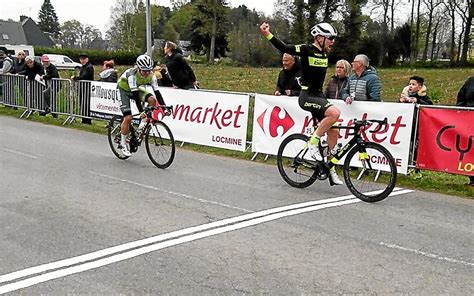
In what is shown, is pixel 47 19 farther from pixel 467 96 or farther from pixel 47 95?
pixel 467 96

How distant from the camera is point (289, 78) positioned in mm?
10930

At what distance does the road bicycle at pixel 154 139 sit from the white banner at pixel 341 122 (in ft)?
6.58

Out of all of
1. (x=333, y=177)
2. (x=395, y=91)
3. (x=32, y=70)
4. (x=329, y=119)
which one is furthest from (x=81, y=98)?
(x=395, y=91)

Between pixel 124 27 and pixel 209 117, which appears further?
pixel 124 27

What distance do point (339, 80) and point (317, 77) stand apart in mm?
2447

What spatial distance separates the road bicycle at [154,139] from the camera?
376 inches

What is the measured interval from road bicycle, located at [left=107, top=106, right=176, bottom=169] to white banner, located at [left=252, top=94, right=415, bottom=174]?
200cm

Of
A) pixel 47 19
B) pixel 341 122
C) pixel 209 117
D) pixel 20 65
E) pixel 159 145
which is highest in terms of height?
pixel 47 19

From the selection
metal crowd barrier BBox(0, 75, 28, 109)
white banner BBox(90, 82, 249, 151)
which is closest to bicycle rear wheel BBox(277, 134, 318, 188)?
white banner BBox(90, 82, 249, 151)

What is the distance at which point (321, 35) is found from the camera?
7.50 m

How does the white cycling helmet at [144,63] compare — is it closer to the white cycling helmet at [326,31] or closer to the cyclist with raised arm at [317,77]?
the cyclist with raised arm at [317,77]

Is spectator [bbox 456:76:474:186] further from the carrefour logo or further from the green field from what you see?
the carrefour logo

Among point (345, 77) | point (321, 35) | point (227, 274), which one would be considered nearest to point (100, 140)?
point (345, 77)

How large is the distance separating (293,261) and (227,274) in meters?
0.71
